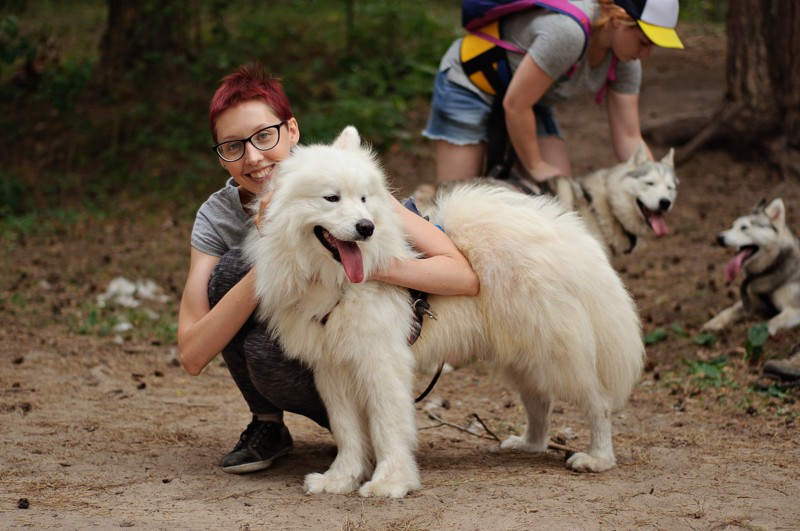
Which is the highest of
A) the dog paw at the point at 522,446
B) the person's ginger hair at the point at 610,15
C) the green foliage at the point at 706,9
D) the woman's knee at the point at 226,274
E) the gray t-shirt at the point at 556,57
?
the green foliage at the point at 706,9

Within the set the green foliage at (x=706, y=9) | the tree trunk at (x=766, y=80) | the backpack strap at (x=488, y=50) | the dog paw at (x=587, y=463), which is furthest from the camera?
the green foliage at (x=706, y=9)

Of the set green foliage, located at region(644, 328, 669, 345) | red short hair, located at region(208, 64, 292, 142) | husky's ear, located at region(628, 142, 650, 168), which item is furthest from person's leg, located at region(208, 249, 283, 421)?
husky's ear, located at region(628, 142, 650, 168)

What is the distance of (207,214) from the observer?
333 centimetres

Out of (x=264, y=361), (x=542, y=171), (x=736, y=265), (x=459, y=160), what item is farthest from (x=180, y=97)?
(x=264, y=361)

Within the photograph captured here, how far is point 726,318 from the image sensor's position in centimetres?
521

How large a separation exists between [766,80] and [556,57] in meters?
4.67

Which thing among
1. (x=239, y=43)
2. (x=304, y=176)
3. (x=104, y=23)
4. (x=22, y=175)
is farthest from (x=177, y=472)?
(x=104, y=23)

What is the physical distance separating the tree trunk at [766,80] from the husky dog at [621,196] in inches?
135

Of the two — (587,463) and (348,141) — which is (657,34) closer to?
(348,141)

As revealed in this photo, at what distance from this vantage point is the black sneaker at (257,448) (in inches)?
131

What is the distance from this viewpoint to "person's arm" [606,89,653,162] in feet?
16.3

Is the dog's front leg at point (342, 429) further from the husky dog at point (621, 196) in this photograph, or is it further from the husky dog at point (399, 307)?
the husky dog at point (621, 196)

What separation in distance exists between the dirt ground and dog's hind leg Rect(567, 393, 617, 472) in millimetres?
72

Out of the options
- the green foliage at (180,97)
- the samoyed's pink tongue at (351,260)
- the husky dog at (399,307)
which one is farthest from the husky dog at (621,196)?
the green foliage at (180,97)
